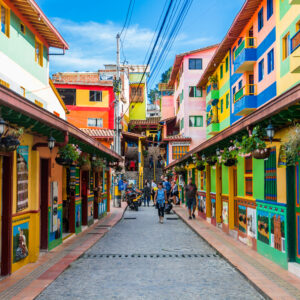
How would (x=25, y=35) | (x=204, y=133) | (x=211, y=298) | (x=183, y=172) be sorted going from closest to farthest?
(x=211, y=298), (x=25, y=35), (x=183, y=172), (x=204, y=133)

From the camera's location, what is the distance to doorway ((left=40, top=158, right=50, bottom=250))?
35.0 ft

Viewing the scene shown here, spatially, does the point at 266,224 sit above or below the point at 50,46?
below

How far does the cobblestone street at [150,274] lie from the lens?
682 centimetres

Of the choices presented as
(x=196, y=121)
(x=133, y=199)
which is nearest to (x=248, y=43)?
(x=133, y=199)

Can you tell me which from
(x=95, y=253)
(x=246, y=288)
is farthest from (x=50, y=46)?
(x=246, y=288)

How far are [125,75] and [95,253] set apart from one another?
47550 mm

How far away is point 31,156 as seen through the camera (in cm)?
956

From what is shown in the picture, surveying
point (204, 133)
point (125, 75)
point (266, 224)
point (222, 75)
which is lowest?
point (266, 224)

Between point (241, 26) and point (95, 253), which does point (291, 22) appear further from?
point (95, 253)

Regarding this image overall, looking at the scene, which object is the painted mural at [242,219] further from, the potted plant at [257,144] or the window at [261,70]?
the window at [261,70]

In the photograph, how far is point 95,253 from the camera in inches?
424

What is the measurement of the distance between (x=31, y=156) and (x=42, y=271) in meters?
2.66

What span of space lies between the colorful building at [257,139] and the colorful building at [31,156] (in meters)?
4.05

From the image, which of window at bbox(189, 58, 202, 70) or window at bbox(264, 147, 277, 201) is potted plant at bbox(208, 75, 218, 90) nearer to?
window at bbox(189, 58, 202, 70)
